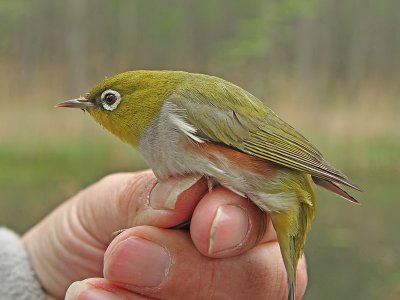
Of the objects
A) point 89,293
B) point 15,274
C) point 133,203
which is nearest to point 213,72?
point 15,274

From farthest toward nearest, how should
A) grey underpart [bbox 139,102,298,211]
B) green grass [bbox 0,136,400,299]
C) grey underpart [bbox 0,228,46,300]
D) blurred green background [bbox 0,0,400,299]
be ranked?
blurred green background [bbox 0,0,400,299], green grass [bbox 0,136,400,299], grey underpart [bbox 0,228,46,300], grey underpart [bbox 139,102,298,211]

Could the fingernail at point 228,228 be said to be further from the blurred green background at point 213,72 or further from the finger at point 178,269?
the blurred green background at point 213,72

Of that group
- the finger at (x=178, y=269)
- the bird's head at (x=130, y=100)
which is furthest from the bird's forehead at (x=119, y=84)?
the finger at (x=178, y=269)

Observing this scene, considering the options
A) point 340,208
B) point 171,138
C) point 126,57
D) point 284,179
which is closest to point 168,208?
point 171,138

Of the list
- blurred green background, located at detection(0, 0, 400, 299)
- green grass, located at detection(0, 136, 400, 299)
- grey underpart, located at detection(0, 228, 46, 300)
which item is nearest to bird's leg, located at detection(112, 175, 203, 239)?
grey underpart, located at detection(0, 228, 46, 300)

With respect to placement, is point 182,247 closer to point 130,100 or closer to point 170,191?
point 170,191

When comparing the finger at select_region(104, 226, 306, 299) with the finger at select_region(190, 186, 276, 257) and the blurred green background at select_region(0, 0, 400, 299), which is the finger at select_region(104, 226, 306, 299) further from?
the blurred green background at select_region(0, 0, 400, 299)
